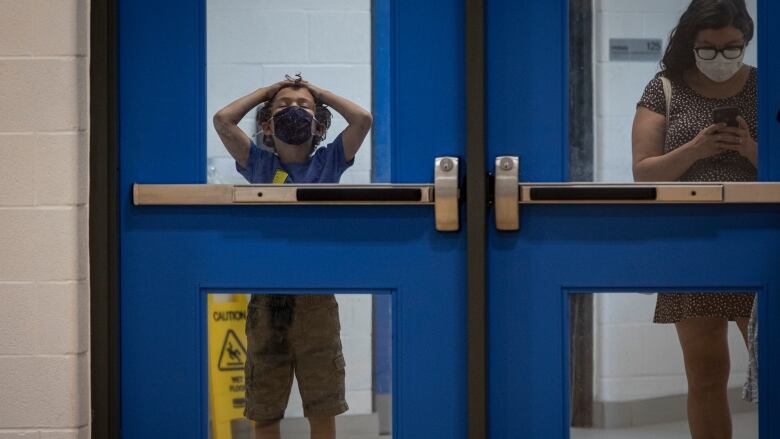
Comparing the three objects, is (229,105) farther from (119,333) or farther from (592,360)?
(592,360)

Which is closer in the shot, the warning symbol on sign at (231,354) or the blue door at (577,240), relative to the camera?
the blue door at (577,240)

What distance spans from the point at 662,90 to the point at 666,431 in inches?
32.2

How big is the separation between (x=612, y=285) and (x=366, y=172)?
0.65m

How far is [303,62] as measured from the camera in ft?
6.86

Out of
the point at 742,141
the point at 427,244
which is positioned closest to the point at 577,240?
the point at 427,244

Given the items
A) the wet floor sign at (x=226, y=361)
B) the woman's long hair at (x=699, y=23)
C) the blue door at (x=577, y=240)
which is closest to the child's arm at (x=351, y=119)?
the blue door at (x=577, y=240)

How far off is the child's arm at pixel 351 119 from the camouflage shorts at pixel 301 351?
1.22 ft

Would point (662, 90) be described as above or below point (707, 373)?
above

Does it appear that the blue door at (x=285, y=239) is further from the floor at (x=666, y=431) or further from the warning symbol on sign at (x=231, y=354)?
the floor at (x=666, y=431)

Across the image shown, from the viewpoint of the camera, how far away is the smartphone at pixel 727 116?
2039 mm

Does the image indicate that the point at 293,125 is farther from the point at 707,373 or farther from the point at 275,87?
the point at 707,373

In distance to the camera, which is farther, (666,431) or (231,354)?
(231,354)

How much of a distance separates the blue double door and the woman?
0.05 m

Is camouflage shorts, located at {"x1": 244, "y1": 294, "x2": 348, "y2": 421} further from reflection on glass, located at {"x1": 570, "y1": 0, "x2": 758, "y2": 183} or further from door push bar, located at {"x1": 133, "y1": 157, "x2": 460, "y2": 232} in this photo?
reflection on glass, located at {"x1": 570, "y1": 0, "x2": 758, "y2": 183}
